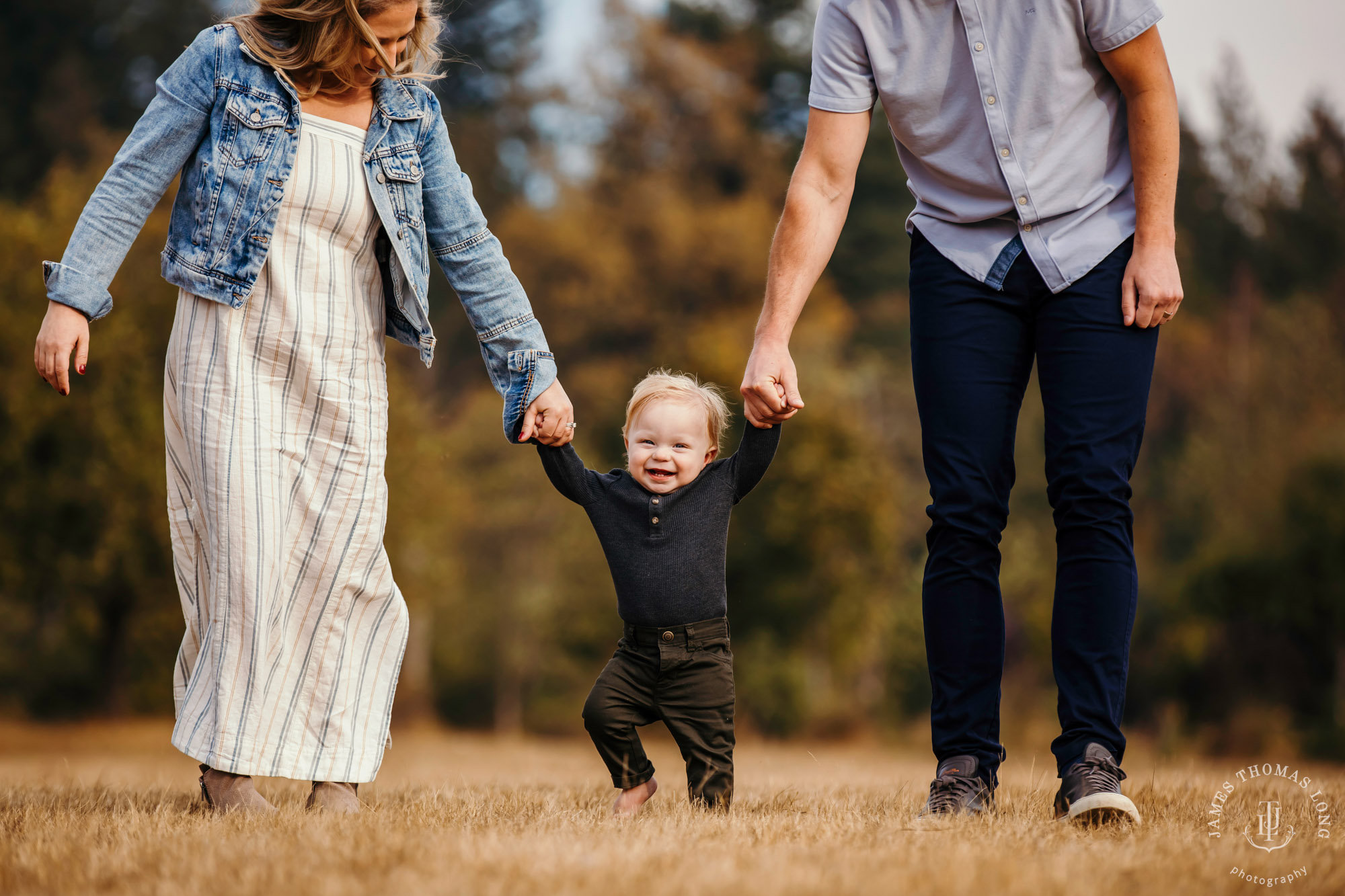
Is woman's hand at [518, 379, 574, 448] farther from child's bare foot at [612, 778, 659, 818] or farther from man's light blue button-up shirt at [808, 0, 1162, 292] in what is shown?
man's light blue button-up shirt at [808, 0, 1162, 292]

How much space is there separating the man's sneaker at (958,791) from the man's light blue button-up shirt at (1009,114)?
43.3 inches

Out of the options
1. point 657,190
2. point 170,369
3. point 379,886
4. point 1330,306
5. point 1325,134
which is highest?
point 1325,134

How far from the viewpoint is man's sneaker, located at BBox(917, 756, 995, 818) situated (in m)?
2.65

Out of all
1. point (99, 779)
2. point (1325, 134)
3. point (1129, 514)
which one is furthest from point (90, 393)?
point (1325, 134)

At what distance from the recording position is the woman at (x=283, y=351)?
110 inches

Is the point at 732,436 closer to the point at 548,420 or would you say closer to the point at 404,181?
the point at 548,420

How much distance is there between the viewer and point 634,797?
298cm

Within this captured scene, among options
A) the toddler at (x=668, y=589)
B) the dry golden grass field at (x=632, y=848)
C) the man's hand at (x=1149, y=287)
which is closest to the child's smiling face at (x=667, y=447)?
the toddler at (x=668, y=589)

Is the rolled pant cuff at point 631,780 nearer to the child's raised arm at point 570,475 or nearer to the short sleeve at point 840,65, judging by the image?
the child's raised arm at point 570,475

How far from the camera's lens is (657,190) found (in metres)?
30.2

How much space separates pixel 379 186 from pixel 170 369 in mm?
661

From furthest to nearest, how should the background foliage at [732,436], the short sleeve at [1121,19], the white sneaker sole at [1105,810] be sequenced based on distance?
the background foliage at [732,436], the short sleeve at [1121,19], the white sneaker sole at [1105,810]

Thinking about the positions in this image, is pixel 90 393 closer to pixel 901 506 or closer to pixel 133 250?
pixel 133 250

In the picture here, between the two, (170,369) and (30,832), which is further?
(170,369)
